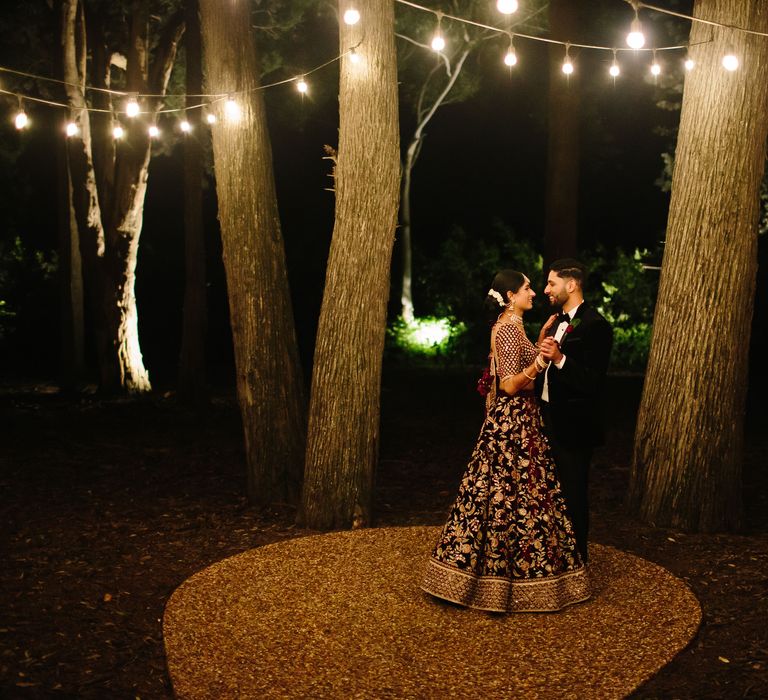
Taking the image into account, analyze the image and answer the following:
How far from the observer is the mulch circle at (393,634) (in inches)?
166

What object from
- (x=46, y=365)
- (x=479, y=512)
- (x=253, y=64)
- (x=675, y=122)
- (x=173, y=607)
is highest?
(x=675, y=122)

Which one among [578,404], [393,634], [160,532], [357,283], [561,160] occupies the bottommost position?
[160,532]

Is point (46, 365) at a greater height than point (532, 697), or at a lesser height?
lesser

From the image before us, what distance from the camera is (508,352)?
201 inches

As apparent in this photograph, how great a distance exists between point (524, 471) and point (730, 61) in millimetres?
3400

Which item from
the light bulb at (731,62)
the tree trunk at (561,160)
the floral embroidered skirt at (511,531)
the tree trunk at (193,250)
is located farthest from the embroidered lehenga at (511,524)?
the tree trunk at (193,250)

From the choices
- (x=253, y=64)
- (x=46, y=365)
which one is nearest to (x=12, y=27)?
(x=46, y=365)

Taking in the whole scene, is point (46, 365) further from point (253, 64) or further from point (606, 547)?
point (606, 547)

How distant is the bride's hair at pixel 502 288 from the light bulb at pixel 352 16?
8.44 ft

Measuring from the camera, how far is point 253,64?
7.83 m

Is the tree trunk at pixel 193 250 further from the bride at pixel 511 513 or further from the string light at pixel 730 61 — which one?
the bride at pixel 511 513

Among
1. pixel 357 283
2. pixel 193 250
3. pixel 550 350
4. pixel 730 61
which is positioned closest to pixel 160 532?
pixel 357 283

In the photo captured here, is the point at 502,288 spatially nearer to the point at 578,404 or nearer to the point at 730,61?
the point at 578,404

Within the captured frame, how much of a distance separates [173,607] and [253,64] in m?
4.61
